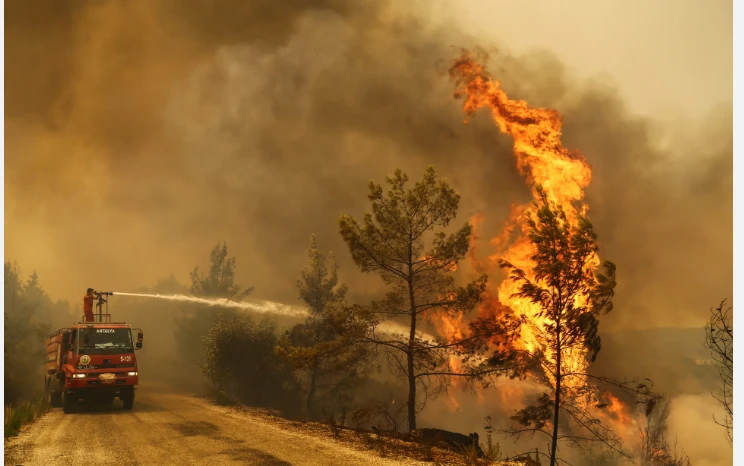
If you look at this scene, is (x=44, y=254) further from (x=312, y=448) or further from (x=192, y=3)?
(x=312, y=448)

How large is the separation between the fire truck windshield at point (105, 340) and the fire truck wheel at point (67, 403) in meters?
2.10

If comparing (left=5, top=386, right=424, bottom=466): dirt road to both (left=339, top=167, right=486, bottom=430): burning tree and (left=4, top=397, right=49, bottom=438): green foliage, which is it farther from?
(left=339, top=167, right=486, bottom=430): burning tree

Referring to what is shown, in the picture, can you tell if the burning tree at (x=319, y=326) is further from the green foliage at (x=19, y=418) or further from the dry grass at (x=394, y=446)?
the green foliage at (x=19, y=418)

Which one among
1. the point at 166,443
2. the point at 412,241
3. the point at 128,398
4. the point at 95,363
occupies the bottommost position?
the point at 128,398

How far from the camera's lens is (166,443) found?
15609 mm

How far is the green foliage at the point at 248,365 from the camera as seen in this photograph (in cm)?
3300

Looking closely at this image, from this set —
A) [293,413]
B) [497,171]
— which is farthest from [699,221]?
[293,413]

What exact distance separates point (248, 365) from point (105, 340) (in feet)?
44.1

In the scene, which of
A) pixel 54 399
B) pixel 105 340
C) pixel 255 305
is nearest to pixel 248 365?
pixel 54 399

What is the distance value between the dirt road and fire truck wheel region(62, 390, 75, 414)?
0.25m

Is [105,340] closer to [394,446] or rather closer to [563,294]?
[394,446]

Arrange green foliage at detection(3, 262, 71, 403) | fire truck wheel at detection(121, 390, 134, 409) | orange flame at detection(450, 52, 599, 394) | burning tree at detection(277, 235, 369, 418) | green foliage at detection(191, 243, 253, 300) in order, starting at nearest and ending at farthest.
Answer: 1. fire truck wheel at detection(121, 390, 134, 409)
2. orange flame at detection(450, 52, 599, 394)
3. burning tree at detection(277, 235, 369, 418)
4. green foliage at detection(3, 262, 71, 403)
5. green foliage at detection(191, 243, 253, 300)

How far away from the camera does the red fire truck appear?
2031 centimetres

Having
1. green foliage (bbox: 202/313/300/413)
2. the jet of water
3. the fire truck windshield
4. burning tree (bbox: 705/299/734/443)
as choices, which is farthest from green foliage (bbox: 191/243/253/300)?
burning tree (bbox: 705/299/734/443)
